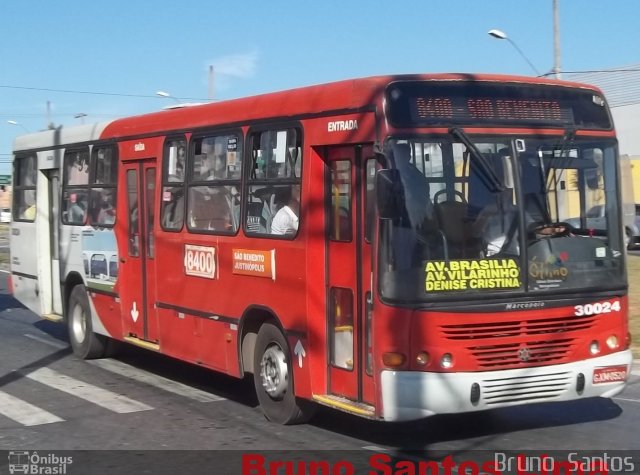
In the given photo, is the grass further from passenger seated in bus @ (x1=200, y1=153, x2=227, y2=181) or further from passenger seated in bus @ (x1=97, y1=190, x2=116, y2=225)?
passenger seated in bus @ (x1=97, y1=190, x2=116, y2=225)

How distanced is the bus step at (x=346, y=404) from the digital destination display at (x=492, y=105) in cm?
225

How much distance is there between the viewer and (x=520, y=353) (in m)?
7.43

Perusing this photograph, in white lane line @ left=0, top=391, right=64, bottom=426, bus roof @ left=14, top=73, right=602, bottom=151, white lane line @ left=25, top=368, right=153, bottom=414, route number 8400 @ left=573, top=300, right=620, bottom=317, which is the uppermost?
bus roof @ left=14, top=73, right=602, bottom=151

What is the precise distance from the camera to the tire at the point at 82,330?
13000 millimetres

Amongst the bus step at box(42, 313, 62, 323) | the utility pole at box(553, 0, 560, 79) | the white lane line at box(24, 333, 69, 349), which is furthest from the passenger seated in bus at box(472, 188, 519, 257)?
the utility pole at box(553, 0, 560, 79)

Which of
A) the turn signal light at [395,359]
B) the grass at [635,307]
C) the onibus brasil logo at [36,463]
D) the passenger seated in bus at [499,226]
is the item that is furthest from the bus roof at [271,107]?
the grass at [635,307]

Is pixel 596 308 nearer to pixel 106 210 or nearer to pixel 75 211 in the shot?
pixel 106 210

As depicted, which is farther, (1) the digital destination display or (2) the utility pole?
(2) the utility pole

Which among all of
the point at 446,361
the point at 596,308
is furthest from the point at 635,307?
the point at 446,361

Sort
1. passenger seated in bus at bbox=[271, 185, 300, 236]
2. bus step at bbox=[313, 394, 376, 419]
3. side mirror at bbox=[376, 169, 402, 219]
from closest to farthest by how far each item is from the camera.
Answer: side mirror at bbox=[376, 169, 402, 219], bus step at bbox=[313, 394, 376, 419], passenger seated in bus at bbox=[271, 185, 300, 236]

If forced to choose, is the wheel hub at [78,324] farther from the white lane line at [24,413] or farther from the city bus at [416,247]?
the city bus at [416,247]

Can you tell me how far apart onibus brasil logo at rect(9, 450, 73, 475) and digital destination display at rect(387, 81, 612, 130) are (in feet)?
12.3

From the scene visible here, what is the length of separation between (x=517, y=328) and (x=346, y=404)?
4.97 ft

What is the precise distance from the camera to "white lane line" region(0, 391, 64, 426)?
910cm
